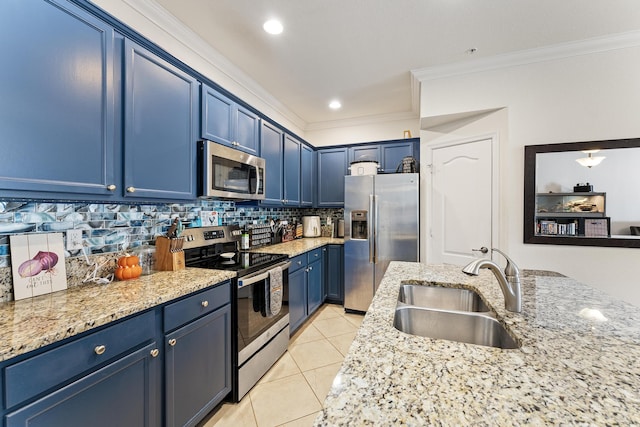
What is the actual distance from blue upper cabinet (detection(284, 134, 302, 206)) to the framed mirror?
247cm

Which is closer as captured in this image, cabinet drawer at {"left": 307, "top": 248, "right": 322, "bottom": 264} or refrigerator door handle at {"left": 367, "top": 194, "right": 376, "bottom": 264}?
cabinet drawer at {"left": 307, "top": 248, "right": 322, "bottom": 264}

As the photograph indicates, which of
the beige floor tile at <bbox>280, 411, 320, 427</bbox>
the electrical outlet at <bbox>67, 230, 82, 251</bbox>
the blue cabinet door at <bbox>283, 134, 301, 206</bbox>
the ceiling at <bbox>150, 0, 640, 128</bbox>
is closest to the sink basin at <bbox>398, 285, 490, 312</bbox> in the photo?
the beige floor tile at <bbox>280, 411, 320, 427</bbox>

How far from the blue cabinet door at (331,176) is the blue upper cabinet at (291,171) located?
558mm

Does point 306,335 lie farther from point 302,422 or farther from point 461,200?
point 461,200

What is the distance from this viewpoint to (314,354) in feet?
7.77

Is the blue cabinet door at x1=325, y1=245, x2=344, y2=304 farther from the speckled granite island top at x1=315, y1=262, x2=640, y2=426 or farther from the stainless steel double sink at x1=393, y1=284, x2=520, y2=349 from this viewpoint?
the speckled granite island top at x1=315, y1=262, x2=640, y2=426

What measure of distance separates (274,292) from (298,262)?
0.65 meters

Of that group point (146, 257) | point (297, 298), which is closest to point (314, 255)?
point (297, 298)

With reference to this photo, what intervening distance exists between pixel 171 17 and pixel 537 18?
275 centimetres

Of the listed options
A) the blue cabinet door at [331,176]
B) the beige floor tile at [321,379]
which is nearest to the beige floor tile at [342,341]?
the beige floor tile at [321,379]

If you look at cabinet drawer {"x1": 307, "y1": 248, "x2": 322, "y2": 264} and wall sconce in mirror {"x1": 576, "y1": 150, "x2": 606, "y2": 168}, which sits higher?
wall sconce in mirror {"x1": 576, "y1": 150, "x2": 606, "y2": 168}

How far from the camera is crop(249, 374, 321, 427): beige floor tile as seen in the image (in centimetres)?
165

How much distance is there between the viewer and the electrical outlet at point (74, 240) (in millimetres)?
1405

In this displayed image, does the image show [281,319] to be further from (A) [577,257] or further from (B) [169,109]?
(A) [577,257]
